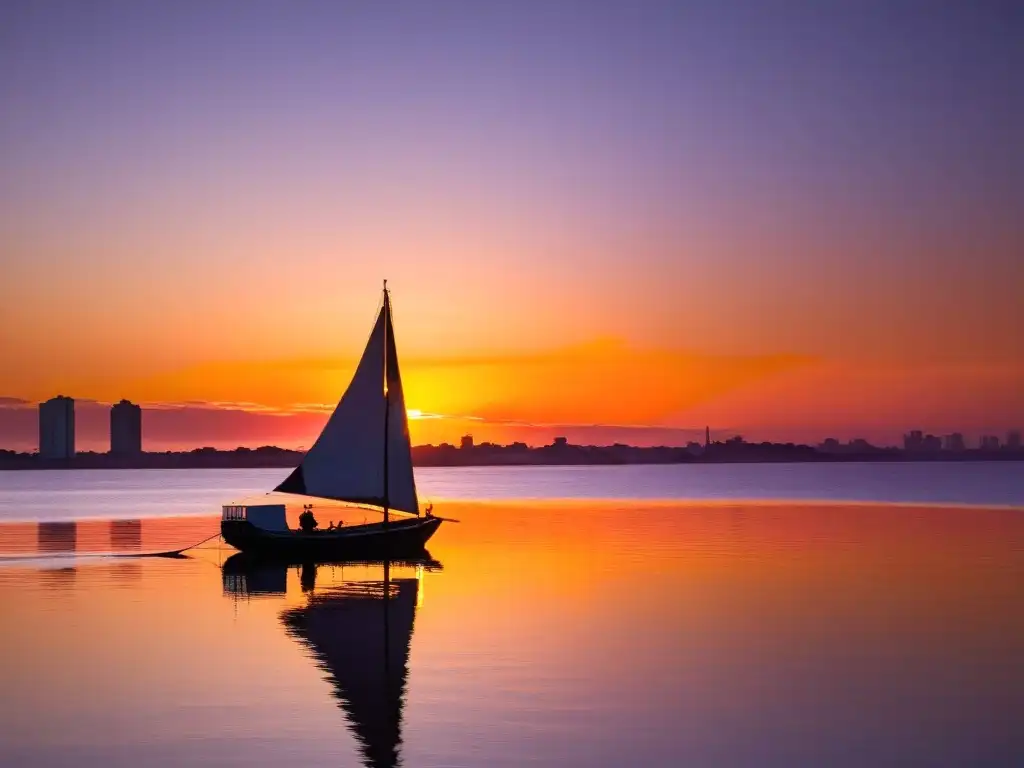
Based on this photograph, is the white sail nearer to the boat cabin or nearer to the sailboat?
the sailboat

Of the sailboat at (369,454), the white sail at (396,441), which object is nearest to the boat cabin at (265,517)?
the sailboat at (369,454)

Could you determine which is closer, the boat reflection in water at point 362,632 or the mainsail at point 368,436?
the boat reflection in water at point 362,632

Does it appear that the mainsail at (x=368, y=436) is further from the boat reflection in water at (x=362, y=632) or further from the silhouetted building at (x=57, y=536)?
the silhouetted building at (x=57, y=536)

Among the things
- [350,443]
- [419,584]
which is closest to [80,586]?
[419,584]

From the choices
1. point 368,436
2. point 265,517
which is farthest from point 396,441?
point 265,517

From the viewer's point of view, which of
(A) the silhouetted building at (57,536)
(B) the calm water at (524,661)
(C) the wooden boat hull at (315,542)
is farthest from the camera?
(A) the silhouetted building at (57,536)

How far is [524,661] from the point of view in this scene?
106ft

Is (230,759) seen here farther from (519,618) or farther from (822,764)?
(519,618)

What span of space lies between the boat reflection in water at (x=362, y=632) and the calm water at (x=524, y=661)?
14 cm

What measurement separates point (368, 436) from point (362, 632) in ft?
97.0

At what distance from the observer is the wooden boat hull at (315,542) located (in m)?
64.3

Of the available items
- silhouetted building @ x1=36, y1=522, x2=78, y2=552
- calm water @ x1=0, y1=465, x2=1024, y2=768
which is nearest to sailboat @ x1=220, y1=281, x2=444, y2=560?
calm water @ x1=0, y1=465, x2=1024, y2=768

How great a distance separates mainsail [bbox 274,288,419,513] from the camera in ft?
218

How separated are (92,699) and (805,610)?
82.0 feet
